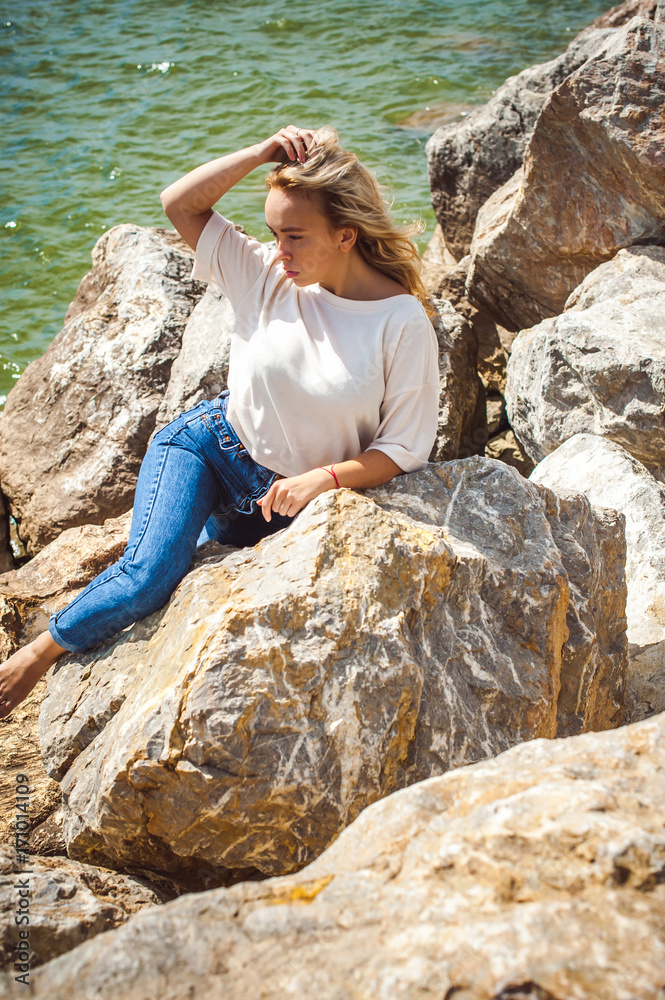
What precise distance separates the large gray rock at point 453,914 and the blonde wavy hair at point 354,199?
5.97ft

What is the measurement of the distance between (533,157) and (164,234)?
2.36 m

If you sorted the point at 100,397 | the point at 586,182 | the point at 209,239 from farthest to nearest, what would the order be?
the point at 100,397 < the point at 586,182 < the point at 209,239

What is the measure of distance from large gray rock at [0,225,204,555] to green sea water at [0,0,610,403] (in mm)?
2025

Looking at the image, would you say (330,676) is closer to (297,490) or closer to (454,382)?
(297,490)

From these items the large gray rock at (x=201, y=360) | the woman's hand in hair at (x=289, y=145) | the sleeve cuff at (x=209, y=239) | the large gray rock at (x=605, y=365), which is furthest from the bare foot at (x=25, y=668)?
the large gray rock at (x=605, y=365)

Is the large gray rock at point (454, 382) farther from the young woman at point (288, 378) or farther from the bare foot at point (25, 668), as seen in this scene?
the bare foot at point (25, 668)

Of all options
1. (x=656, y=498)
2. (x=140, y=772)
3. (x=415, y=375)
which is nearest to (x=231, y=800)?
(x=140, y=772)

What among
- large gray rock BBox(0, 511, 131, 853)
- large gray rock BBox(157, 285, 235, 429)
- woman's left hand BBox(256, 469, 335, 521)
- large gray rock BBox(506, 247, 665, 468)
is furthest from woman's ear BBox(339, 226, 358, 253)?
large gray rock BBox(0, 511, 131, 853)

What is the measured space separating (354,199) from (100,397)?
2.48m

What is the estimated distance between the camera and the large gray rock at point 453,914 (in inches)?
48.4

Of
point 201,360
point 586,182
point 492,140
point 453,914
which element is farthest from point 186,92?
point 453,914

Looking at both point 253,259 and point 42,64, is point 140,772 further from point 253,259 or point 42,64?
point 42,64

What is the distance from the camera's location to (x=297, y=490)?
246cm

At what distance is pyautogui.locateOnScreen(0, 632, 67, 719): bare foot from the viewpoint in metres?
2.78
